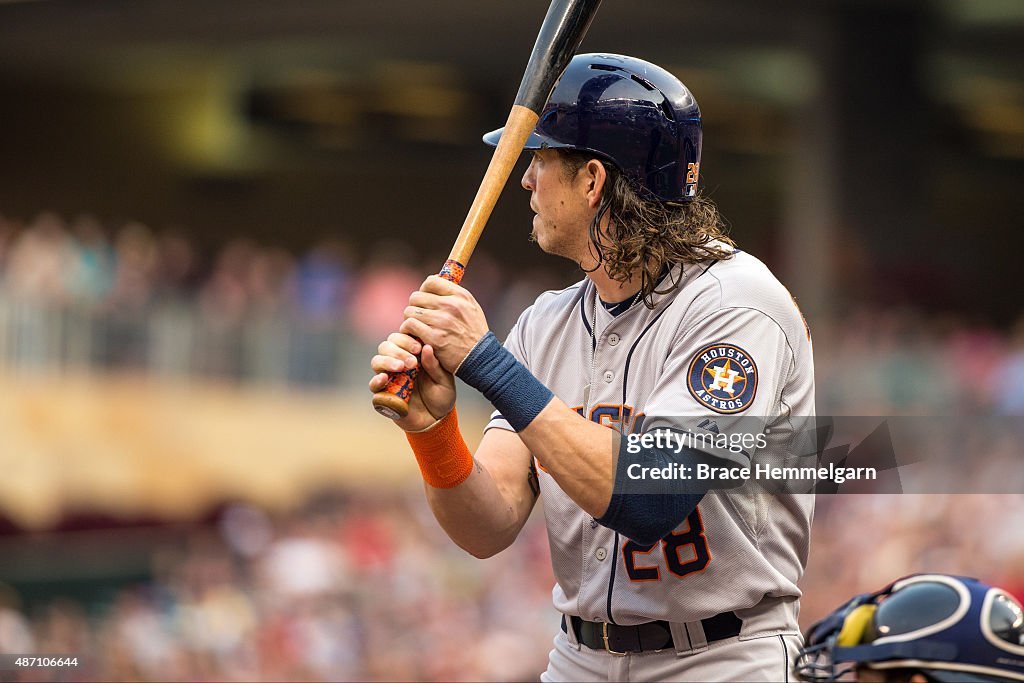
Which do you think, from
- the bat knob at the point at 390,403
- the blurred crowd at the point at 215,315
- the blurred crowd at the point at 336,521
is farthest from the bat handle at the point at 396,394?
the blurred crowd at the point at 215,315

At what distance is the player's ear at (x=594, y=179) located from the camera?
8.84ft

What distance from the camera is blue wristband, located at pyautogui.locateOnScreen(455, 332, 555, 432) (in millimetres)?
2365

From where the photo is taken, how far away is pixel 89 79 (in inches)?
753

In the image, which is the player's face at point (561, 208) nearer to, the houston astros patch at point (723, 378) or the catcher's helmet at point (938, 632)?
the houston astros patch at point (723, 378)

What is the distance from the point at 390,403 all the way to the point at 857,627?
88 cm

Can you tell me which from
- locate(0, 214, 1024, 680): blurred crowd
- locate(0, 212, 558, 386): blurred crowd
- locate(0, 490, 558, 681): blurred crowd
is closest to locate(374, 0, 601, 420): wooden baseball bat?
locate(0, 214, 1024, 680): blurred crowd

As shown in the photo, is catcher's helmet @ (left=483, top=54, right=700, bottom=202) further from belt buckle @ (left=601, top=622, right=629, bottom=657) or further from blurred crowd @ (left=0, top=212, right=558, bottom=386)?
blurred crowd @ (left=0, top=212, right=558, bottom=386)

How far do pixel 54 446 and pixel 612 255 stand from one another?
1244 cm

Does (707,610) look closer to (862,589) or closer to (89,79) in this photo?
(862,589)

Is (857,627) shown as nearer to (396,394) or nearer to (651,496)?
(651,496)

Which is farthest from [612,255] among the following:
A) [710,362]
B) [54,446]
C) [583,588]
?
[54,446]

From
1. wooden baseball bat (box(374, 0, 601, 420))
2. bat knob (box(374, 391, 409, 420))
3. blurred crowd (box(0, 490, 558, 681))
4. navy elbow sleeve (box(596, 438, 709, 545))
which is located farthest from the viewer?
blurred crowd (box(0, 490, 558, 681))

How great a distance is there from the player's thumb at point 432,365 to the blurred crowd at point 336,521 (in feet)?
16.0

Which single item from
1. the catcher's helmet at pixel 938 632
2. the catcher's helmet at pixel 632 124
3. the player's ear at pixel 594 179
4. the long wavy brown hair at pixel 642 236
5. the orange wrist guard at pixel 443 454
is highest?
the catcher's helmet at pixel 632 124
